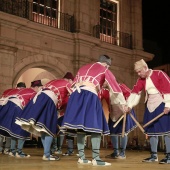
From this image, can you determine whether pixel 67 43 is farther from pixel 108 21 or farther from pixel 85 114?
pixel 85 114

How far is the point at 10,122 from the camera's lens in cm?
615

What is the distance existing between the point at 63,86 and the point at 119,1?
1148 centimetres

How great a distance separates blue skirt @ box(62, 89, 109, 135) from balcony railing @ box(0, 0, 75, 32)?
7.93 meters

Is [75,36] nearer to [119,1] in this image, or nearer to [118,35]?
[118,35]

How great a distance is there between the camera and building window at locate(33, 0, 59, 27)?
12.6 meters

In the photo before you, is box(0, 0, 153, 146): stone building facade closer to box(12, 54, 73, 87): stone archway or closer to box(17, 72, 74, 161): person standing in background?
box(12, 54, 73, 87): stone archway

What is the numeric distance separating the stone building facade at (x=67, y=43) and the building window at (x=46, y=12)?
15cm

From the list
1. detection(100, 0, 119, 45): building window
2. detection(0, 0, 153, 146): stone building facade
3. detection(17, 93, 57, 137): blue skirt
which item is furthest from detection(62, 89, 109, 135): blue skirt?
detection(100, 0, 119, 45): building window

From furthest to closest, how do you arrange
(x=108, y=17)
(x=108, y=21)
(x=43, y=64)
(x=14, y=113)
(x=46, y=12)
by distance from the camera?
(x=108, y=17) → (x=108, y=21) → (x=46, y=12) → (x=43, y=64) → (x=14, y=113)

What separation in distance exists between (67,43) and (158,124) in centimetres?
866

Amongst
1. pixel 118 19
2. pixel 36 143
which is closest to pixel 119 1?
pixel 118 19

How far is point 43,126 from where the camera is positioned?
4871 mm

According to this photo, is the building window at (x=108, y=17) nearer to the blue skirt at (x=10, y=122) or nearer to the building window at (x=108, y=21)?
the building window at (x=108, y=21)

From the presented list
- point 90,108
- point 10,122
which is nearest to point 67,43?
point 10,122
